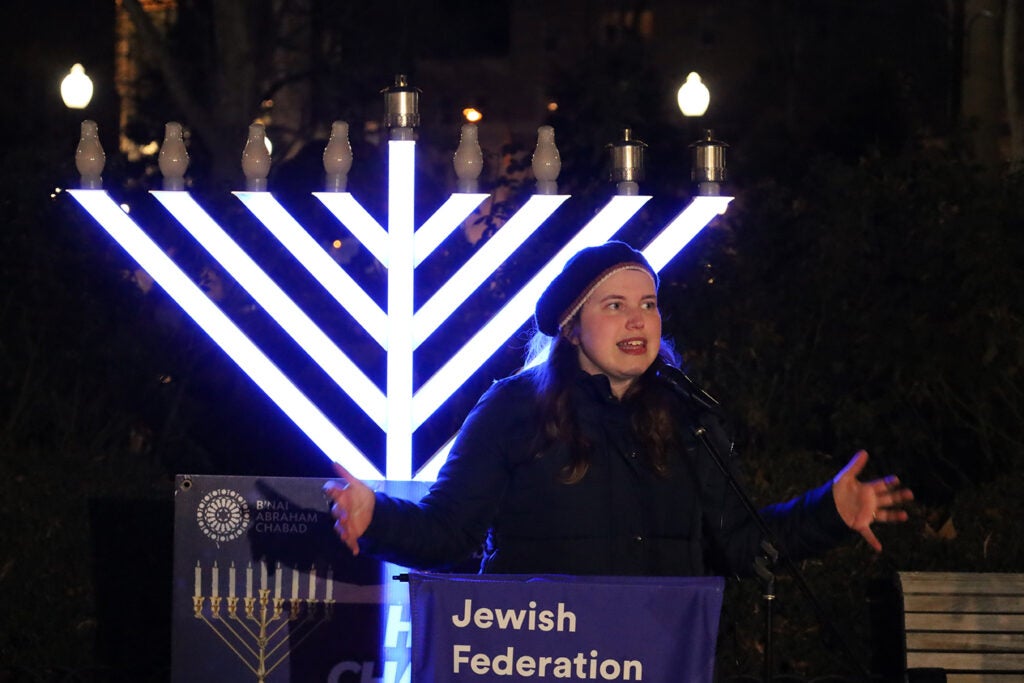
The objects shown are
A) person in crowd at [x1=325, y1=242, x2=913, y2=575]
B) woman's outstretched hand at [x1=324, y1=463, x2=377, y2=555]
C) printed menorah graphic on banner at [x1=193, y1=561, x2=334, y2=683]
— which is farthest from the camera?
printed menorah graphic on banner at [x1=193, y1=561, x2=334, y2=683]

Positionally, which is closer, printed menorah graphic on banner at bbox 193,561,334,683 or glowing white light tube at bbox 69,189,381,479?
printed menorah graphic on banner at bbox 193,561,334,683

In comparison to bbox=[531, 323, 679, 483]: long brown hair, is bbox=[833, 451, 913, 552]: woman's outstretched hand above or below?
below

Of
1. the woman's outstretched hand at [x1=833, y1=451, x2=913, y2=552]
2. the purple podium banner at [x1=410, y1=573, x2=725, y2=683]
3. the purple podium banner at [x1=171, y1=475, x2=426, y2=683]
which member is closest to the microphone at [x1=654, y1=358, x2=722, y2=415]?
the woman's outstretched hand at [x1=833, y1=451, x2=913, y2=552]

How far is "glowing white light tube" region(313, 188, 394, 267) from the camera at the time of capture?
4.86 m

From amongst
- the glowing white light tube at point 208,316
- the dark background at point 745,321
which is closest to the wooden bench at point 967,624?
the dark background at point 745,321

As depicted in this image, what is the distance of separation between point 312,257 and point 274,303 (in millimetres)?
197

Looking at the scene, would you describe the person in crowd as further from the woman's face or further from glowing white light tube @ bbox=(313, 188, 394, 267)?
glowing white light tube @ bbox=(313, 188, 394, 267)

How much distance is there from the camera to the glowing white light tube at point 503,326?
4.91 m

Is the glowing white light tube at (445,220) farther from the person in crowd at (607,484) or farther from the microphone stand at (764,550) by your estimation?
the microphone stand at (764,550)

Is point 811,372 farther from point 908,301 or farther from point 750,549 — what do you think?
point 750,549

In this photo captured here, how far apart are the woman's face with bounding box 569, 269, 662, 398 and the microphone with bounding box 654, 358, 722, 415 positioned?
0.36ft

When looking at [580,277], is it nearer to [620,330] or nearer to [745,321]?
[620,330]

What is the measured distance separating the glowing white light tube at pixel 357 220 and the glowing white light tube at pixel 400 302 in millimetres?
32

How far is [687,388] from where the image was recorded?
3361 mm
